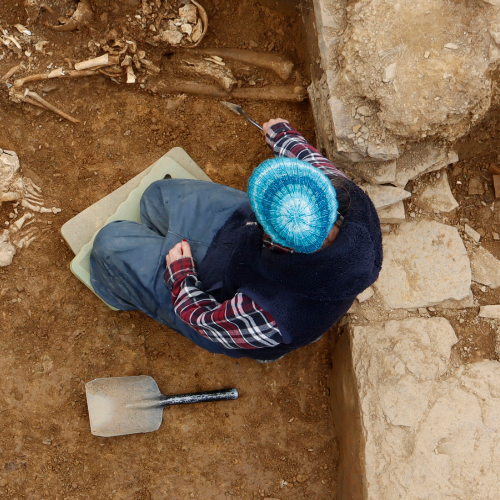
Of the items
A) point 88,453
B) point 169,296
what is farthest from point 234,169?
point 88,453

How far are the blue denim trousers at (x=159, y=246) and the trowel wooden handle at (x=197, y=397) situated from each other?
1.60 ft

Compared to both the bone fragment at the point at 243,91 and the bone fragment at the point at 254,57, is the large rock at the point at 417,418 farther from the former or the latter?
the bone fragment at the point at 254,57

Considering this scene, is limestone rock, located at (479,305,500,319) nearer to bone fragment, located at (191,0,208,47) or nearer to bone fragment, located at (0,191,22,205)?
bone fragment, located at (191,0,208,47)

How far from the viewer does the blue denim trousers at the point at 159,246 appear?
2.34m

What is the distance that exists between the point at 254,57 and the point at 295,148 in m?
1.31

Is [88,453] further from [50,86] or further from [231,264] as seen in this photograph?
[50,86]

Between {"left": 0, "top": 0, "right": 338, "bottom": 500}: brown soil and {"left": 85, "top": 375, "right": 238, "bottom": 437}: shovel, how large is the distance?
0.12m

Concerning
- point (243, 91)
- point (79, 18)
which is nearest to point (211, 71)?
point (243, 91)

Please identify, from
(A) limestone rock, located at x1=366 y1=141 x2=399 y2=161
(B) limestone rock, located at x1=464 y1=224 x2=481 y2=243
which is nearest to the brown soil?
(A) limestone rock, located at x1=366 y1=141 x2=399 y2=161

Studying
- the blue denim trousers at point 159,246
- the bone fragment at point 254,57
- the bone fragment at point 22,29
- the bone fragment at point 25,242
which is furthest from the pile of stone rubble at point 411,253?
the bone fragment at point 25,242

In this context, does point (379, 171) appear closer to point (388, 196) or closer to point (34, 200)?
point (388, 196)

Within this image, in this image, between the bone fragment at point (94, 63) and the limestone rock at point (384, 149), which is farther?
the bone fragment at point (94, 63)

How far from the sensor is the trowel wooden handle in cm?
272

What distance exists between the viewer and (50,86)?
9.48 feet
